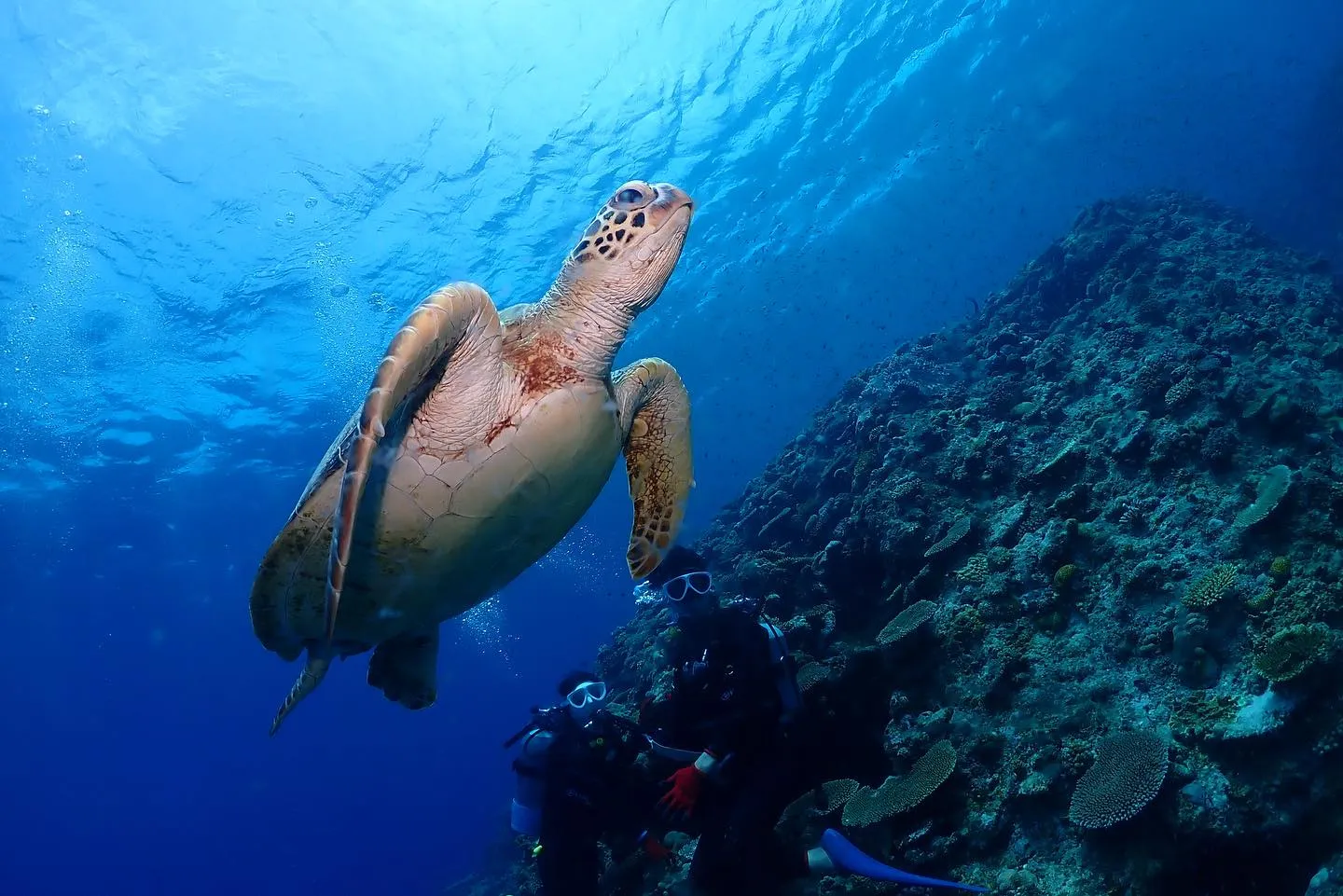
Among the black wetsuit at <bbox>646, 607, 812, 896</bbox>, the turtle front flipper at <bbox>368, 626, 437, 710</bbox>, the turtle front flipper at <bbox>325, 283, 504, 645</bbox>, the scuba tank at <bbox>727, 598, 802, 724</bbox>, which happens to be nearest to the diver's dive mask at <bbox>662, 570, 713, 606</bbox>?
the black wetsuit at <bbox>646, 607, 812, 896</bbox>

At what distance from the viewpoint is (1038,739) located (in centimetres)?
325

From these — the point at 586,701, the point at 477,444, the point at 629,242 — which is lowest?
the point at 586,701

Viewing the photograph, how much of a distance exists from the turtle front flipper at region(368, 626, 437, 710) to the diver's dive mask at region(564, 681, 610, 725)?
140 centimetres

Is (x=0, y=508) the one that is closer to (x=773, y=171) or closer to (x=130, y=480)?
(x=130, y=480)

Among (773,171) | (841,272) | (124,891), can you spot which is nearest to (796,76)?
(773,171)

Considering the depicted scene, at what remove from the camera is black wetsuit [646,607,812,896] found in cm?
370

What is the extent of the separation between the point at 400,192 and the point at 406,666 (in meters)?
15.9

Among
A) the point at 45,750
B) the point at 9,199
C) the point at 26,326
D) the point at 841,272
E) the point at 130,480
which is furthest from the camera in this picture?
the point at 45,750

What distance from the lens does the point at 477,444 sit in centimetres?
266

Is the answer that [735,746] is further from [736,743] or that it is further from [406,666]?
[406,666]

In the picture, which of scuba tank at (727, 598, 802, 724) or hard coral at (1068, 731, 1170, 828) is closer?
hard coral at (1068, 731, 1170, 828)

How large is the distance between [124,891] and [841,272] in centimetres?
9040

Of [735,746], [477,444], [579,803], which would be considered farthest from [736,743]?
[477,444]

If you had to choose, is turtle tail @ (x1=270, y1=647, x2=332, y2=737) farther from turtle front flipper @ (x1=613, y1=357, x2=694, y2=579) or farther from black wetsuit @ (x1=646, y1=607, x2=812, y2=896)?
black wetsuit @ (x1=646, y1=607, x2=812, y2=896)
